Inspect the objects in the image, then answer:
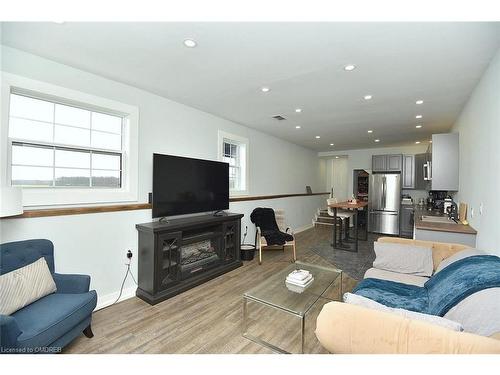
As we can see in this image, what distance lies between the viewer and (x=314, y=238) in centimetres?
596

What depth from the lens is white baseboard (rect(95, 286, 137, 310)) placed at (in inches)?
99.0

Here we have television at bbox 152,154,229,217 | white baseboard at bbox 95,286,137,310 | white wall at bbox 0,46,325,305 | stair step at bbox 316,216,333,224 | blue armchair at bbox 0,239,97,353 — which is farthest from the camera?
stair step at bbox 316,216,333,224

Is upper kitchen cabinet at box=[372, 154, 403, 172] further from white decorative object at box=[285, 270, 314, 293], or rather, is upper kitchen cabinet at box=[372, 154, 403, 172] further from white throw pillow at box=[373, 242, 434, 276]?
white decorative object at box=[285, 270, 314, 293]

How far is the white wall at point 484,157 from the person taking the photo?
1963mm

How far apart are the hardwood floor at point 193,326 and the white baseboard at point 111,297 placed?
0.07 metres

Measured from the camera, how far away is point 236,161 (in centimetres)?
471

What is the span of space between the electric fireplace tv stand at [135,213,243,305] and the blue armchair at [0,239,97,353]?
73cm

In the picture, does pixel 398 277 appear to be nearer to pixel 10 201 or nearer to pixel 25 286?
pixel 25 286

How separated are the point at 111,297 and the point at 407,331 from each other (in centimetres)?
290

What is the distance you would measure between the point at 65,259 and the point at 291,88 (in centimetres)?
319

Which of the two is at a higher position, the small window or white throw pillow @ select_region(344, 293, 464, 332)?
the small window

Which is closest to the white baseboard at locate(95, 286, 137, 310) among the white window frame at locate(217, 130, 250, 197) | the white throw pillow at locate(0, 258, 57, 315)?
the white throw pillow at locate(0, 258, 57, 315)
